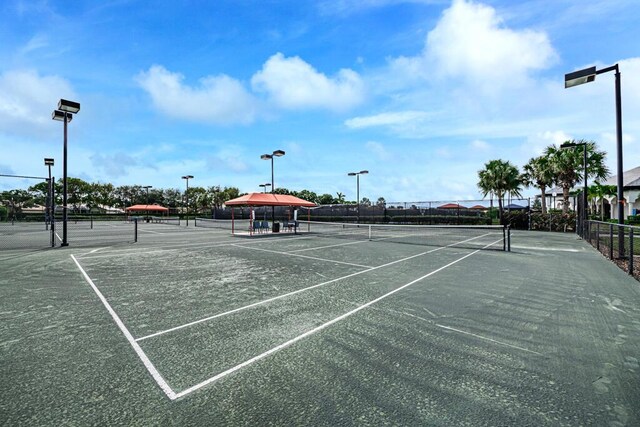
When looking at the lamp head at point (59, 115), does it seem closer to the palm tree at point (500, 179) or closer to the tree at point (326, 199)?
the palm tree at point (500, 179)

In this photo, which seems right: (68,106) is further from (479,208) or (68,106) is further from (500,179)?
(500,179)

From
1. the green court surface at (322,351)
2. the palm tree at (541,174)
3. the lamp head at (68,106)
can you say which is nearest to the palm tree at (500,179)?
the palm tree at (541,174)

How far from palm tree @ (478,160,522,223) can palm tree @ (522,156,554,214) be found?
195cm

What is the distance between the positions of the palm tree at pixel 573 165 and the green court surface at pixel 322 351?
1017 inches

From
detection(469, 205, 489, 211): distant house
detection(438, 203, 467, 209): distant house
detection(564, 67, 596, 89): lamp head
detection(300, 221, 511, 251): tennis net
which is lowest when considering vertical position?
detection(300, 221, 511, 251): tennis net

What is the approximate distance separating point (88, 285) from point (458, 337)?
8.20 meters

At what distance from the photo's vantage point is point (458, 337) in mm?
4426

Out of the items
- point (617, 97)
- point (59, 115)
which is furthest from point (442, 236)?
point (59, 115)

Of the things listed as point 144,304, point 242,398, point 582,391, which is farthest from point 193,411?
point 144,304

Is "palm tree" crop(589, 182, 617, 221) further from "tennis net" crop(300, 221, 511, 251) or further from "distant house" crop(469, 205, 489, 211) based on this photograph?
"tennis net" crop(300, 221, 511, 251)

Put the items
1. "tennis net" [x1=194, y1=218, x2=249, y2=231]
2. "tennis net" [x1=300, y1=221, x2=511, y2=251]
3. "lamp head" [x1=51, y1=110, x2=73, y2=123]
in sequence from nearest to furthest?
"lamp head" [x1=51, y1=110, x2=73, y2=123], "tennis net" [x1=300, y1=221, x2=511, y2=251], "tennis net" [x1=194, y1=218, x2=249, y2=231]

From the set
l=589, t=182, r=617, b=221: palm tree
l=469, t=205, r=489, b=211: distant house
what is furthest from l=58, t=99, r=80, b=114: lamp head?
l=589, t=182, r=617, b=221: palm tree

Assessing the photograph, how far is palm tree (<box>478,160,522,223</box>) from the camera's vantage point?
35.7 metres

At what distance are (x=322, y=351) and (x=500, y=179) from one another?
125 feet
